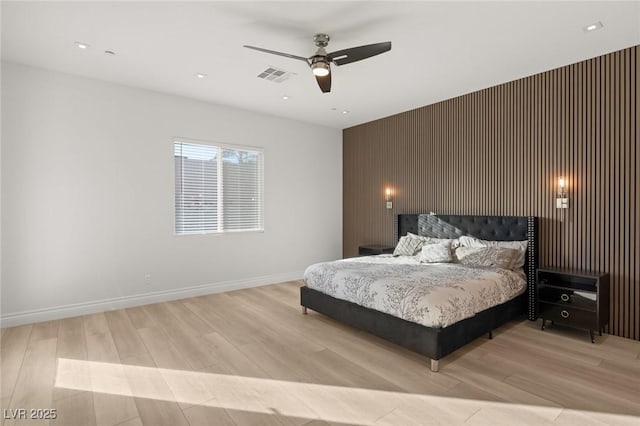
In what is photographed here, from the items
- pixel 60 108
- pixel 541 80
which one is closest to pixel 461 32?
pixel 541 80

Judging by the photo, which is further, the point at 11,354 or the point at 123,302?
the point at 123,302

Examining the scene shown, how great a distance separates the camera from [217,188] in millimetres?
5441

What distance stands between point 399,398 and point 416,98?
422cm

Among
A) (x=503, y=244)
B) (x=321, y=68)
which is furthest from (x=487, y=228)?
(x=321, y=68)

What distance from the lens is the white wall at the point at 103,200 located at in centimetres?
384

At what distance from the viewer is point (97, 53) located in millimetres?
3557

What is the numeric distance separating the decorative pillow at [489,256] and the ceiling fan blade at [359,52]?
277 cm

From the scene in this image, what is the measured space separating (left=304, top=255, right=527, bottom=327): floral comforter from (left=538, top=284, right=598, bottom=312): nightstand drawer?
26 cm

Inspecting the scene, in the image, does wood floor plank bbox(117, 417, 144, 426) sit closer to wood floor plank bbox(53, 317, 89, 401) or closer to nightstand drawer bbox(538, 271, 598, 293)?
wood floor plank bbox(53, 317, 89, 401)

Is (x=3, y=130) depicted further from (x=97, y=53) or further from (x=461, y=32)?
(x=461, y=32)

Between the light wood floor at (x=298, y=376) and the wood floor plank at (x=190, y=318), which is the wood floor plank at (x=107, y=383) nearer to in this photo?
the light wood floor at (x=298, y=376)

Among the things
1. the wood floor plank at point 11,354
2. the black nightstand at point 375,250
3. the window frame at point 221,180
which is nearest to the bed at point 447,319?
the black nightstand at point 375,250

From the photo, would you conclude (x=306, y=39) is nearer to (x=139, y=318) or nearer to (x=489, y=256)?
(x=489, y=256)

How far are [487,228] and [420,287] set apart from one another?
81.3 inches
